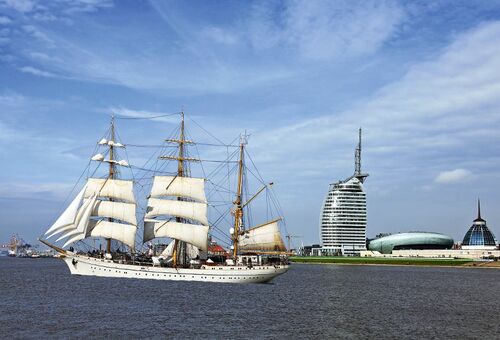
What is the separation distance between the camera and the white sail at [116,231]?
120 m

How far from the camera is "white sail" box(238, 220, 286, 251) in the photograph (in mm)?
116125

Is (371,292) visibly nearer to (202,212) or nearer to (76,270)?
(202,212)

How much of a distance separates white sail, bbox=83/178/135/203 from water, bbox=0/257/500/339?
3024cm

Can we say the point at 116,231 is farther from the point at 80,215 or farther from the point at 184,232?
the point at 184,232

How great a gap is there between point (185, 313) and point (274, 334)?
14866mm

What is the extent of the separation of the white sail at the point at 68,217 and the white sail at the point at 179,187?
15.0 m

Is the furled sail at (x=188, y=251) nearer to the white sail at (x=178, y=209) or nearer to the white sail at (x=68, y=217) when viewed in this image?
the white sail at (x=178, y=209)

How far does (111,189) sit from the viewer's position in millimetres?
123125

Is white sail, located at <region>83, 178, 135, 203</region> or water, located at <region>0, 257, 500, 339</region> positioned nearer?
water, located at <region>0, 257, 500, 339</region>

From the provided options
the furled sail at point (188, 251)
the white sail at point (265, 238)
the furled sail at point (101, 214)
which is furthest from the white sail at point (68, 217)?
the white sail at point (265, 238)

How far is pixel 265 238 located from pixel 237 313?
2088 inches

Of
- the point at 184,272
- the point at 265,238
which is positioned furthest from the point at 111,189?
the point at 265,238

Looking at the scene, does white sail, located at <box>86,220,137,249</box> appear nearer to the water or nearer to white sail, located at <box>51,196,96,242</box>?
white sail, located at <box>51,196,96,242</box>

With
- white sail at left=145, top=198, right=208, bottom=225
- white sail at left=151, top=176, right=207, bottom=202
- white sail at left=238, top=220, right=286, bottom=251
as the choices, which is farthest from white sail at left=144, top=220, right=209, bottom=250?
white sail at left=238, top=220, right=286, bottom=251
